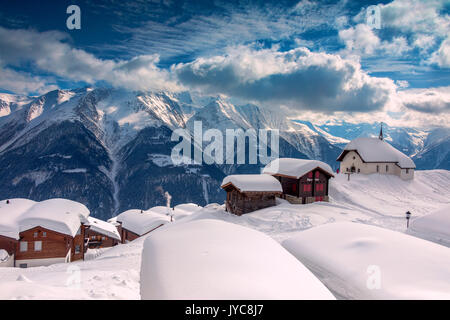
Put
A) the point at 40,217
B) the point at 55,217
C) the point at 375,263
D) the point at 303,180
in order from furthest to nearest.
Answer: the point at 55,217, the point at 40,217, the point at 303,180, the point at 375,263

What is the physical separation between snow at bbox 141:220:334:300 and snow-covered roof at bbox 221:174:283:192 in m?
16.7

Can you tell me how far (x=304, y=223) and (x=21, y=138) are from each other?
677 feet

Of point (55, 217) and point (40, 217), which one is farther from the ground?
point (40, 217)

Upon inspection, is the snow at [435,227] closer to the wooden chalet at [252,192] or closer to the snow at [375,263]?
the snow at [375,263]

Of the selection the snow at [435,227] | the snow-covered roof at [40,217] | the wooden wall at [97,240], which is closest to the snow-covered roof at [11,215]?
the snow-covered roof at [40,217]

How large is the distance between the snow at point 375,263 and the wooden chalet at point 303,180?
1694 cm

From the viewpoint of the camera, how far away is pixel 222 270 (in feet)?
15.7

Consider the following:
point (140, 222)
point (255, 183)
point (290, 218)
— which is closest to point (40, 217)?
point (140, 222)

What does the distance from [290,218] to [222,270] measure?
652 inches

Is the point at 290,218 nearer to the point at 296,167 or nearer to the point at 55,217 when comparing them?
the point at 296,167

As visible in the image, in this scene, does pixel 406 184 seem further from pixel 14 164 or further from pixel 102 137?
pixel 102 137

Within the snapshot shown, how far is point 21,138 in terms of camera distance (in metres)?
168

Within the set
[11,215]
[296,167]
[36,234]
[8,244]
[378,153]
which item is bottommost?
[8,244]
